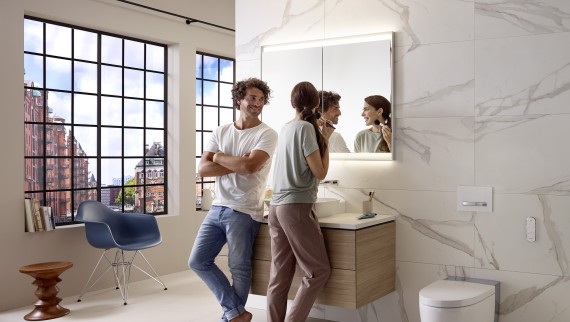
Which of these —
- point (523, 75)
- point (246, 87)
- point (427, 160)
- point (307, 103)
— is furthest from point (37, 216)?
point (523, 75)

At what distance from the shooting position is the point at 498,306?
3969 millimetres

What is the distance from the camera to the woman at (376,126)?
14.1ft

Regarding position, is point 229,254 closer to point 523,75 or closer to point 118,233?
point 118,233

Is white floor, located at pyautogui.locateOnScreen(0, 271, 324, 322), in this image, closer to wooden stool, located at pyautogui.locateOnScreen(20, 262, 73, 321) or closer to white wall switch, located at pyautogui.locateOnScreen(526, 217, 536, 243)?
wooden stool, located at pyautogui.locateOnScreen(20, 262, 73, 321)

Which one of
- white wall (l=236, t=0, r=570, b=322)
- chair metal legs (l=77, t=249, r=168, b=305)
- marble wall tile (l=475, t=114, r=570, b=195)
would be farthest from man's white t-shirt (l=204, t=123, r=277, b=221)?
chair metal legs (l=77, t=249, r=168, b=305)

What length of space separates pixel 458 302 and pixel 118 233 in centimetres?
334

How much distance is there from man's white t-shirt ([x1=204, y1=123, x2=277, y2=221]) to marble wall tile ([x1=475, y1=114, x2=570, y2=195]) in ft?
4.46

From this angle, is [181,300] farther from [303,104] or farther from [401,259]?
[303,104]

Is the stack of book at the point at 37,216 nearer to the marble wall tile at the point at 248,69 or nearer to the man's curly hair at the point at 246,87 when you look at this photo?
the marble wall tile at the point at 248,69

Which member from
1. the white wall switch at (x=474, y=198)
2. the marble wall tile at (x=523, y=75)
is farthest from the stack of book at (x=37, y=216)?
the marble wall tile at (x=523, y=75)

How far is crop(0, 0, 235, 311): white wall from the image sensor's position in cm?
497

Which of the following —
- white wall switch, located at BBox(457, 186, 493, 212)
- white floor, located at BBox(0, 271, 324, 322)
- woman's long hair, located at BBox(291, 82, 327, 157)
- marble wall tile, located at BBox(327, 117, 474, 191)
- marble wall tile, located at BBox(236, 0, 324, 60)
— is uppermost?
marble wall tile, located at BBox(236, 0, 324, 60)

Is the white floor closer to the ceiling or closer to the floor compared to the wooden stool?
closer to the floor

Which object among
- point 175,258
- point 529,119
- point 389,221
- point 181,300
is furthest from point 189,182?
point 529,119
